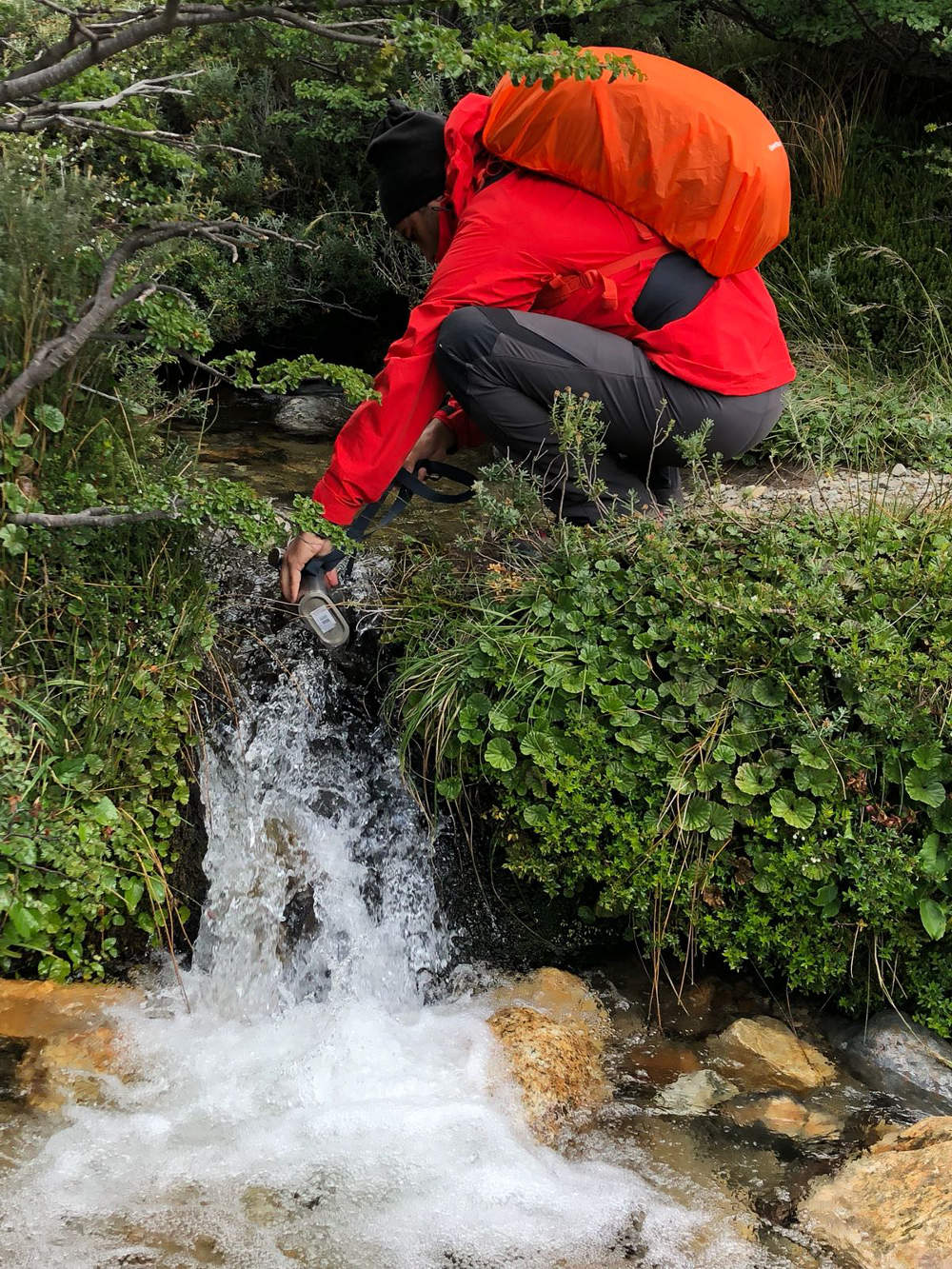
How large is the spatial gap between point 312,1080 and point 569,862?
0.96 meters

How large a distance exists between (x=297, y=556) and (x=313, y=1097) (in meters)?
1.52

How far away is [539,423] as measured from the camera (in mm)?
3574

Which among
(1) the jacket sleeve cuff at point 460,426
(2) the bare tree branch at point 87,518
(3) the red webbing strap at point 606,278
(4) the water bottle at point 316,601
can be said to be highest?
(3) the red webbing strap at point 606,278

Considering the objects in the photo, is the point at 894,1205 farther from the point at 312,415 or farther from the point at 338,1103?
the point at 312,415

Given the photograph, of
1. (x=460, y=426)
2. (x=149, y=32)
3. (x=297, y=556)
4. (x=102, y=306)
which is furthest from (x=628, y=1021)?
(x=149, y=32)

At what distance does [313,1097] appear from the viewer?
285 cm

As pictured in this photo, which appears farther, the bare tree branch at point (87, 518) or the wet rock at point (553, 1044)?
the bare tree branch at point (87, 518)

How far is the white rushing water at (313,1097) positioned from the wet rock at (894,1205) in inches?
9.9

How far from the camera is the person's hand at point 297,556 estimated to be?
10.3 ft

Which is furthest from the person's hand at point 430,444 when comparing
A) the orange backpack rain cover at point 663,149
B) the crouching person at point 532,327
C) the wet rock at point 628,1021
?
the wet rock at point 628,1021

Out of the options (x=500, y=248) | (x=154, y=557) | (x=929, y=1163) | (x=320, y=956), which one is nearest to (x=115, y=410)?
(x=154, y=557)

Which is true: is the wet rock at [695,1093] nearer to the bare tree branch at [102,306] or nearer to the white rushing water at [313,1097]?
the white rushing water at [313,1097]

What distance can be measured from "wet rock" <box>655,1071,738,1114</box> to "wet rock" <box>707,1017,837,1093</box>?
0.05 meters

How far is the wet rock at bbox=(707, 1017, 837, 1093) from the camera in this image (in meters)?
2.94
